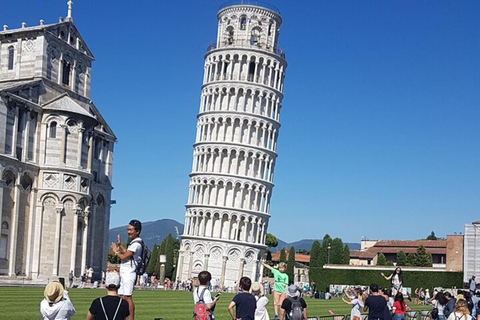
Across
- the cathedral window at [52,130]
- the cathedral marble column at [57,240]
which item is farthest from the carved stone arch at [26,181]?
the cathedral window at [52,130]

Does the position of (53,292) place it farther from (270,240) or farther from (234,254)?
(270,240)

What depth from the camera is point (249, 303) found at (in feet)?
45.0

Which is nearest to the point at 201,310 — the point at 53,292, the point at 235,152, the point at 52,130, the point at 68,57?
the point at 53,292

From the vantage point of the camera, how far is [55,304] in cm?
1086

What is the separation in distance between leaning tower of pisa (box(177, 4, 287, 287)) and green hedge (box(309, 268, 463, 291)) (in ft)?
26.3

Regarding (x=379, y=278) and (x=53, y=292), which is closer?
(x=53, y=292)

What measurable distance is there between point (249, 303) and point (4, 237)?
40.2 metres

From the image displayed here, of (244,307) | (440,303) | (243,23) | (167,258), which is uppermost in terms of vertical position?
(243,23)

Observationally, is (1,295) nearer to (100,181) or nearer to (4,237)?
(4,237)

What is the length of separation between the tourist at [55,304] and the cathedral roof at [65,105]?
45321 millimetres

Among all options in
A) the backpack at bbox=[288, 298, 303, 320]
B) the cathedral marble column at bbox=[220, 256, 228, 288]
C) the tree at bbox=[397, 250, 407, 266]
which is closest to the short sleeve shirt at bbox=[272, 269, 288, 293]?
the backpack at bbox=[288, 298, 303, 320]

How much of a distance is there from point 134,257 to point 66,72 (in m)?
50.0

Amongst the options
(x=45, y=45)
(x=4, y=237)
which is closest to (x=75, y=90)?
(x=45, y=45)

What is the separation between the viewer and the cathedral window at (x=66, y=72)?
2336 inches
